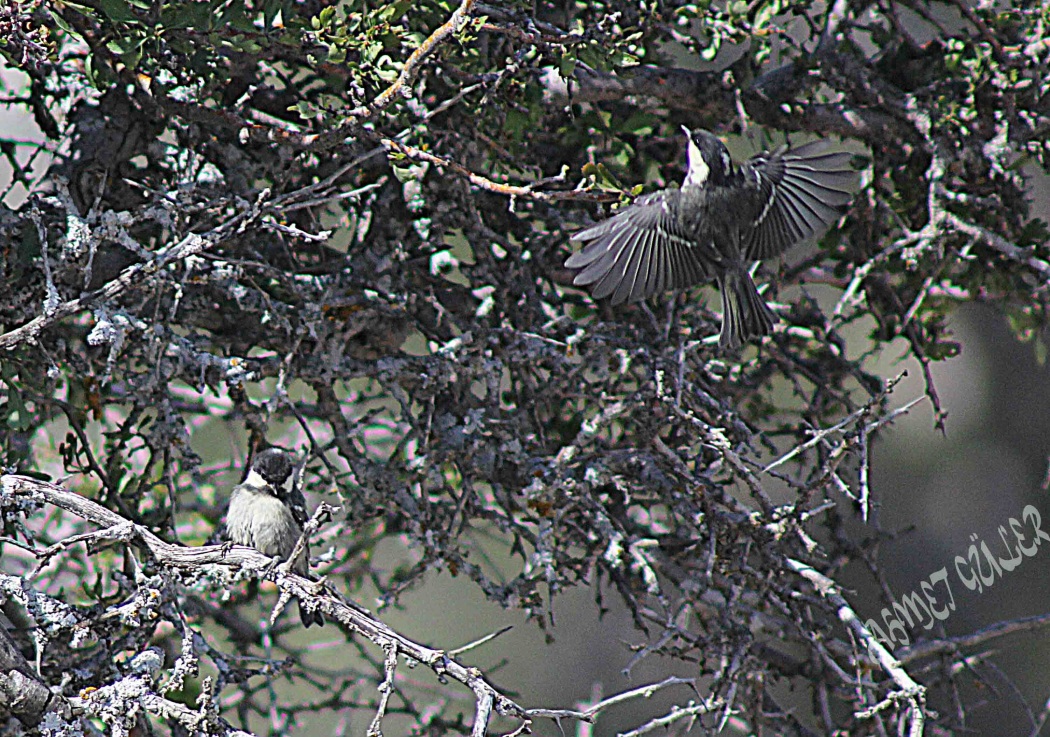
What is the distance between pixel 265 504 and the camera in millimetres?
2938

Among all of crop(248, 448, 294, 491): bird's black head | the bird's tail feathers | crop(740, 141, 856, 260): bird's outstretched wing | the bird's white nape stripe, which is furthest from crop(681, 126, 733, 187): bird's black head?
crop(248, 448, 294, 491): bird's black head

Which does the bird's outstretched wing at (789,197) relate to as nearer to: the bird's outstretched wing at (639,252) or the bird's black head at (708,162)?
the bird's black head at (708,162)

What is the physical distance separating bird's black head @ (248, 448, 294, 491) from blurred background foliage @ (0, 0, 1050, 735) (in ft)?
0.30

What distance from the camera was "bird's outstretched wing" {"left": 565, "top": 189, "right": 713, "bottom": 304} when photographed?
260cm

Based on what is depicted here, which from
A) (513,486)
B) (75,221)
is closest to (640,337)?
(513,486)

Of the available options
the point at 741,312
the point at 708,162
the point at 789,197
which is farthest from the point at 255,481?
the point at 789,197

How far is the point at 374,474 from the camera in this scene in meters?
2.75

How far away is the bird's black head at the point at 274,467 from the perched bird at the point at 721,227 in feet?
2.98

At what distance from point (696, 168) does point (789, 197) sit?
27cm

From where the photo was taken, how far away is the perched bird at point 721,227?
2.63 m

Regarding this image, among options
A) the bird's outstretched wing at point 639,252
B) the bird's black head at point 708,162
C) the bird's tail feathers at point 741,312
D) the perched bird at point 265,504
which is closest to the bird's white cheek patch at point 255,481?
the perched bird at point 265,504

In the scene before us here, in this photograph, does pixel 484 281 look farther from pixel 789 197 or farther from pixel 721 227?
pixel 789 197

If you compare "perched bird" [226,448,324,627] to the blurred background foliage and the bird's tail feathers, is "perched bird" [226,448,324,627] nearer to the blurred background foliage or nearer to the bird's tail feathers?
the blurred background foliage

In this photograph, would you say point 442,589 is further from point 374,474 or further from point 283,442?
point 374,474
